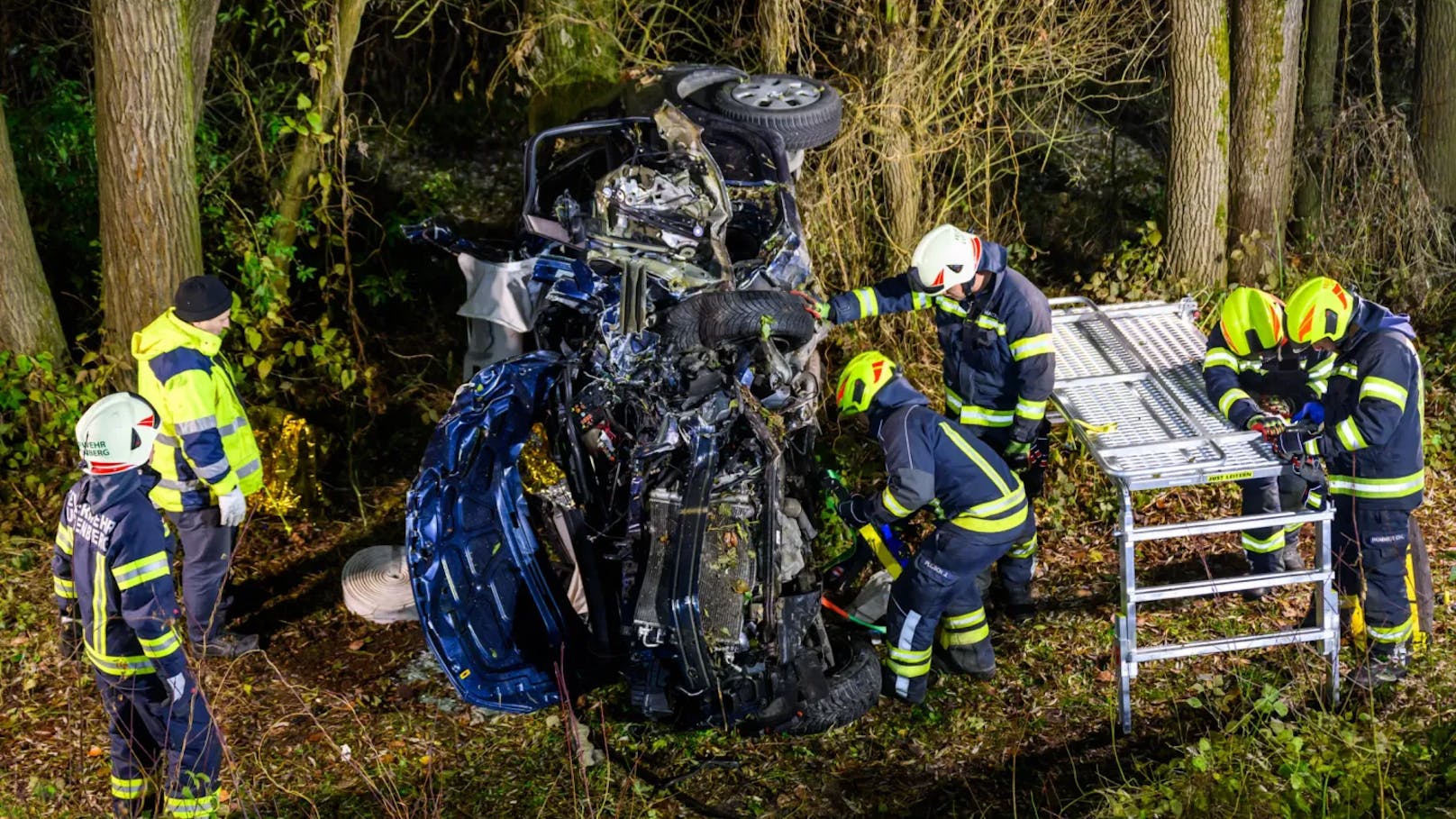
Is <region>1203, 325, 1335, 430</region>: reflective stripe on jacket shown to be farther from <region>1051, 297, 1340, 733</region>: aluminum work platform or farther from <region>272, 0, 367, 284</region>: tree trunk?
<region>272, 0, 367, 284</region>: tree trunk

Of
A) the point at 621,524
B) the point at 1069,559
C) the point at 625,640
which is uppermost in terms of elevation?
the point at 621,524

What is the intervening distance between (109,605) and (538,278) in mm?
2180

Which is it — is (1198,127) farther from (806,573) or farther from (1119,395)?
(806,573)

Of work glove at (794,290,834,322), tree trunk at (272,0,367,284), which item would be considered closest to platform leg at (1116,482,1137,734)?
work glove at (794,290,834,322)

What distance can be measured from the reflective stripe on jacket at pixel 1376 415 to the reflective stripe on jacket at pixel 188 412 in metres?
4.56

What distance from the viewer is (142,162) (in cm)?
710

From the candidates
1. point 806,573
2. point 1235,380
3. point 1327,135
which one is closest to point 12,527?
point 806,573

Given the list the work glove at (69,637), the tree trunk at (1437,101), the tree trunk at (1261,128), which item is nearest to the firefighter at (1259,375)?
the tree trunk at (1261,128)

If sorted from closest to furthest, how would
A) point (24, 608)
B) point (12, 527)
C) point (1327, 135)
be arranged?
point (24, 608)
point (12, 527)
point (1327, 135)

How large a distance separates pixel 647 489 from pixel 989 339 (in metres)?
1.81

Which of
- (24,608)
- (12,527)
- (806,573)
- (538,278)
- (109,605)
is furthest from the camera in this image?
(12,527)

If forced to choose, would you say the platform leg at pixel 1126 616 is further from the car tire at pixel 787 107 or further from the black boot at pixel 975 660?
the car tire at pixel 787 107

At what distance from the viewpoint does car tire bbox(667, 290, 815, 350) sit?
548 cm

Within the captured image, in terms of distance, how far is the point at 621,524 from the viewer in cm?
551
